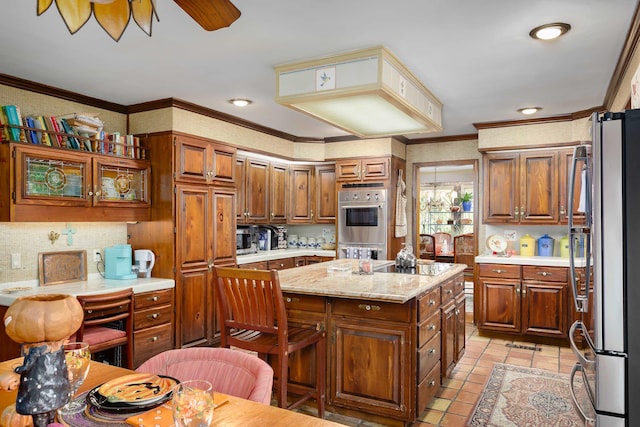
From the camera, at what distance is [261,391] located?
1.40 m

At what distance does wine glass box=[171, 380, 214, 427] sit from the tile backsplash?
3283 mm

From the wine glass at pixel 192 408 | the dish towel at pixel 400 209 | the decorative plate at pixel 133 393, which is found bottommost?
the decorative plate at pixel 133 393

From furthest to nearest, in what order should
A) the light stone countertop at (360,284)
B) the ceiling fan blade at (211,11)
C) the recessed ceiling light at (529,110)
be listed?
1. the recessed ceiling light at (529,110)
2. the light stone countertop at (360,284)
3. the ceiling fan blade at (211,11)

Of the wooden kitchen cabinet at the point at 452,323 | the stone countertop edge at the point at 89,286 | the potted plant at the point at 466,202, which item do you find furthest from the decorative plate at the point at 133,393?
the potted plant at the point at 466,202

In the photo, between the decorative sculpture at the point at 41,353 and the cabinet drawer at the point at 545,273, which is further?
the cabinet drawer at the point at 545,273

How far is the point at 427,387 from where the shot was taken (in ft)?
9.75

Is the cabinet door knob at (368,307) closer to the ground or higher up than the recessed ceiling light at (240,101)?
closer to the ground

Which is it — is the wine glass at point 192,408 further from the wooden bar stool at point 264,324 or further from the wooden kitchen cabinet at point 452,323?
the wooden kitchen cabinet at point 452,323

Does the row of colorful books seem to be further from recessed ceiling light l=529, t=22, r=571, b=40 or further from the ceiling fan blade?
recessed ceiling light l=529, t=22, r=571, b=40

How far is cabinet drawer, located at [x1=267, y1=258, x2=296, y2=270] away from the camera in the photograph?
5574 millimetres

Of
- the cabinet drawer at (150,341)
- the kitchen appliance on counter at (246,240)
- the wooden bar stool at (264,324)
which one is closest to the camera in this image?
the wooden bar stool at (264,324)

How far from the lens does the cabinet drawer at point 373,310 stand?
2707 mm

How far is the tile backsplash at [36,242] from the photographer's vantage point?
3512 millimetres

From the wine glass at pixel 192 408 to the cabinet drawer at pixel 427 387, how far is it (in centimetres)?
207
